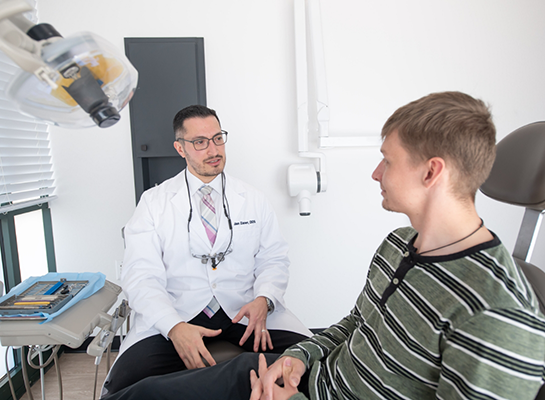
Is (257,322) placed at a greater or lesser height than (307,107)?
lesser

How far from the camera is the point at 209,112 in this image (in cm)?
170

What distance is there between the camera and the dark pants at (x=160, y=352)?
1208 millimetres

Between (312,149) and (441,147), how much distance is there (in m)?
1.39

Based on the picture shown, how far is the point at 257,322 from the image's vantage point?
4.63ft

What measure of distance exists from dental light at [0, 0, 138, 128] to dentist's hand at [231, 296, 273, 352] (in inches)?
36.8

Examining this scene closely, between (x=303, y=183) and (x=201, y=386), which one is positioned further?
(x=303, y=183)

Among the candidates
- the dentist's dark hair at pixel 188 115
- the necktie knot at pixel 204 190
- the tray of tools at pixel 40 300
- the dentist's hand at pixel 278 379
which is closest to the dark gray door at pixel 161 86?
the dentist's dark hair at pixel 188 115

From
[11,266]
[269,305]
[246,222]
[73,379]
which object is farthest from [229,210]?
[73,379]

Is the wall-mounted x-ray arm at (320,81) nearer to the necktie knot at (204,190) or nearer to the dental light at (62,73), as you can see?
the necktie knot at (204,190)

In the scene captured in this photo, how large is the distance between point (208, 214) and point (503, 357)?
1263 mm

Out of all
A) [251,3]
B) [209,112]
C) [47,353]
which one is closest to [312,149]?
[209,112]

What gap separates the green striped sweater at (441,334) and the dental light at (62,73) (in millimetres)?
712

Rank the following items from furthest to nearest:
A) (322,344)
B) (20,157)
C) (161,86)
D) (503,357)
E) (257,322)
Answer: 1. (161,86)
2. (20,157)
3. (257,322)
4. (322,344)
5. (503,357)

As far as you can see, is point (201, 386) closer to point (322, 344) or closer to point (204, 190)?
point (322, 344)
